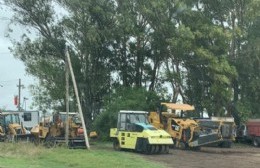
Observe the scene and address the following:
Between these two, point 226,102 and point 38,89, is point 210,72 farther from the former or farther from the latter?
point 38,89

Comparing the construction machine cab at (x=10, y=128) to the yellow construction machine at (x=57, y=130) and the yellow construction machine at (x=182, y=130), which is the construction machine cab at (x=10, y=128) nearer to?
the yellow construction machine at (x=57, y=130)

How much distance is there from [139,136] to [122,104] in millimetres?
13379

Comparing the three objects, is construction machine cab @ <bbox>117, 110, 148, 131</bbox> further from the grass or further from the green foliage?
the green foliage

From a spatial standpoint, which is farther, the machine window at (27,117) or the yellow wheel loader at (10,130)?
the machine window at (27,117)

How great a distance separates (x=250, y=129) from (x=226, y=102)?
3088 mm

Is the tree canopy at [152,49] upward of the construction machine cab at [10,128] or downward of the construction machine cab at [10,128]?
upward

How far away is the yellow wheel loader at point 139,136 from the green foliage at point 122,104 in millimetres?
10654

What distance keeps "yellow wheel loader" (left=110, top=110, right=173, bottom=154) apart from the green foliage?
1065cm

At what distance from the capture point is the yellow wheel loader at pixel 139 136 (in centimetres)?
2922

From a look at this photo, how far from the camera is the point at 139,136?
29734 millimetres

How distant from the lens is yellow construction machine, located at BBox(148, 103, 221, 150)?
113 ft

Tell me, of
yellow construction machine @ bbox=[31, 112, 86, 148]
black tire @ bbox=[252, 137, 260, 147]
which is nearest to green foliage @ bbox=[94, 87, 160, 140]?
yellow construction machine @ bbox=[31, 112, 86, 148]

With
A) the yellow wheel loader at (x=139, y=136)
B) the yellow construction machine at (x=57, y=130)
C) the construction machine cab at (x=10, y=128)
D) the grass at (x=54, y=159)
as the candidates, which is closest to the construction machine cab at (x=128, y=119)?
the yellow wheel loader at (x=139, y=136)

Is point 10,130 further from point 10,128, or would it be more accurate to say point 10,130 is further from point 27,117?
point 27,117
